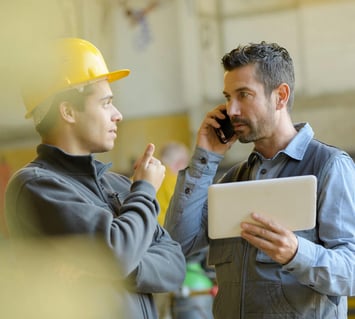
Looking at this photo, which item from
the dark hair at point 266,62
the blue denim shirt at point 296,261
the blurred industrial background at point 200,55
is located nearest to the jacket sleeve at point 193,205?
the blue denim shirt at point 296,261

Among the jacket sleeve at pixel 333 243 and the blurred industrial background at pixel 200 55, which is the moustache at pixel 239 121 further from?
the blurred industrial background at pixel 200 55

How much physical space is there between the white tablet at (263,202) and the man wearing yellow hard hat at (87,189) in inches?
5.1

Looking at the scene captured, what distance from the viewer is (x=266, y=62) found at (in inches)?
75.1

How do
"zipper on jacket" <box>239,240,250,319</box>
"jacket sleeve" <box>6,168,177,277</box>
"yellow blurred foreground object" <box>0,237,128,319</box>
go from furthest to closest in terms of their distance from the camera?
"zipper on jacket" <box>239,240,250,319</box> < "jacket sleeve" <box>6,168,177,277</box> < "yellow blurred foreground object" <box>0,237,128,319</box>

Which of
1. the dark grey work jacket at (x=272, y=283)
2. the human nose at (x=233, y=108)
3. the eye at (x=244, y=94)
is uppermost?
the eye at (x=244, y=94)

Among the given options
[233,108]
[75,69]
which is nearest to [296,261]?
Result: [233,108]

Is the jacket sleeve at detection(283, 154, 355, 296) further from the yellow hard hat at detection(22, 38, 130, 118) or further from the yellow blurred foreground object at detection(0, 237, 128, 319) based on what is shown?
the yellow hard hat at detection(22, 38, 130, 118)

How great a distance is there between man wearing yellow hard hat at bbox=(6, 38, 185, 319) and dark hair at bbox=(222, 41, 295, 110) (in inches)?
17.3

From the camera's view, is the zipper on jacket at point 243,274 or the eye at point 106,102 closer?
the eye at point 106,102

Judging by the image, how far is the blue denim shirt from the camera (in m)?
1.71

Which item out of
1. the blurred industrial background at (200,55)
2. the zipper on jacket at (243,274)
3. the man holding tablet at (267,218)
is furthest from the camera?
the blurred industrial background at (200,55)

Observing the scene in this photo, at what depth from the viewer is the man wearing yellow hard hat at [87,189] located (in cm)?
136

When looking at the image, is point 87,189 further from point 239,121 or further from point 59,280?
point 239,121

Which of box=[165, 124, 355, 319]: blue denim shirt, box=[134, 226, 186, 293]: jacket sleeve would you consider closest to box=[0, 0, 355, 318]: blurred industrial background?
box=[165, 124, 355, 319]: blue denim shirt
